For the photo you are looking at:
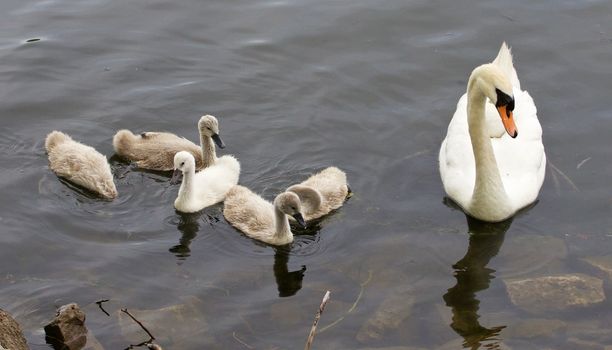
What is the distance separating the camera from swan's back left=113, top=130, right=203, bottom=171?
1059 centimetres

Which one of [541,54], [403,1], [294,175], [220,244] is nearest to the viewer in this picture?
[220,244]

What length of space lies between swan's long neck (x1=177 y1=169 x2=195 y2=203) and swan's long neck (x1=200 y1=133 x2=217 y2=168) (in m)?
0.64

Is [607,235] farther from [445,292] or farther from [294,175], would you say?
[294,175]

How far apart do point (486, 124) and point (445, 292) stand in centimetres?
190

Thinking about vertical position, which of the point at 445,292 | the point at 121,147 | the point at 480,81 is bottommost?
the point at 445,292

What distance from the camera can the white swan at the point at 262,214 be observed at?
30.4 feet

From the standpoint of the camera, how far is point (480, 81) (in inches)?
381

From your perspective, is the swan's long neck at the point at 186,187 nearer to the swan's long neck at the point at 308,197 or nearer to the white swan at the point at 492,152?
the swan's long neck at the point at 308,197

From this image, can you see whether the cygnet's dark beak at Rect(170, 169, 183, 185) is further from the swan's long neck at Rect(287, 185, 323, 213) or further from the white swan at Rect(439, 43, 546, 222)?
the white swan at Rect(439, 43, 546, 222)

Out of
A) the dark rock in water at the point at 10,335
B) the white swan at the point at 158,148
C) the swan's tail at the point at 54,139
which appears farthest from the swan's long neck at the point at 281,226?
the swan's tail at the point at 54,139

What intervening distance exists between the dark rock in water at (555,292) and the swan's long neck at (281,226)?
1.93 metres

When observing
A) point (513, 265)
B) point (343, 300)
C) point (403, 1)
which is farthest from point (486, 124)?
point (403, 1)

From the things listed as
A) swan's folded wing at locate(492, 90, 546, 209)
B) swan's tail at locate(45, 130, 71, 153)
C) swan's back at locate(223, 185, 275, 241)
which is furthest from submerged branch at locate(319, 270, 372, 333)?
swan's tail at locate(45, 130, 71, 153)

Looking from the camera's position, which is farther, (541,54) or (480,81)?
(541,54)
